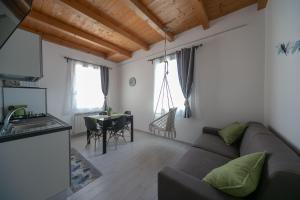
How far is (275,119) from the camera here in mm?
1956

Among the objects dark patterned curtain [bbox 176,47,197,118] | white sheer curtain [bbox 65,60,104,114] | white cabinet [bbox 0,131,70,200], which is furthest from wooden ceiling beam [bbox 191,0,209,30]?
white sheer curtain [bbox 65,60,104,114]

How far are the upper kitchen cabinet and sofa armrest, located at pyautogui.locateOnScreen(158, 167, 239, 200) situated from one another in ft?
7.59

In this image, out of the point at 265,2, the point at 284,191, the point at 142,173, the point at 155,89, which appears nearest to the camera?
the point at 284,191

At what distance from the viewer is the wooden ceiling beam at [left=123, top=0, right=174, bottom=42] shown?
2.36m

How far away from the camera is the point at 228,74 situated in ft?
9.25

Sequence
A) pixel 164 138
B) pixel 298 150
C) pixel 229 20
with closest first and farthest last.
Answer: pixel 298 150 → pixel 229 20 → pixel 164 138

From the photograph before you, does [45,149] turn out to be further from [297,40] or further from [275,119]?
[275,119]

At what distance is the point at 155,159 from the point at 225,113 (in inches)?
72.0

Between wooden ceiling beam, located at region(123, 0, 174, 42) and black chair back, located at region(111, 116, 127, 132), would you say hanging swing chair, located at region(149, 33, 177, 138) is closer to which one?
wooden ceiling beam, located at region(123, 0, 174, 42)

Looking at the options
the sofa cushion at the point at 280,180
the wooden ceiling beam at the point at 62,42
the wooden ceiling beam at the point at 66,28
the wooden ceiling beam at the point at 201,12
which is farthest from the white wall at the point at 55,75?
the sofa cushion at the point at 280,180

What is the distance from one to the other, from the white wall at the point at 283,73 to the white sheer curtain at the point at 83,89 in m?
4.67

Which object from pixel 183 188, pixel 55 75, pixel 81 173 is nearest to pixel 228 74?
pixel 183 188

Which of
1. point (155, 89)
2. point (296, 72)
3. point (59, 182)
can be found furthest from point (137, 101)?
point (296, 72)

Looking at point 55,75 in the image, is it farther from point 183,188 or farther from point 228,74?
point 228,74
